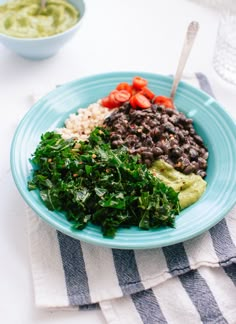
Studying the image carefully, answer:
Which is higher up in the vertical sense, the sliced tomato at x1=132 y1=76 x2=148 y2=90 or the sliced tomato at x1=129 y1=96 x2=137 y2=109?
the sliced tomato at x1=132 y1=76 x2=148 y2=90

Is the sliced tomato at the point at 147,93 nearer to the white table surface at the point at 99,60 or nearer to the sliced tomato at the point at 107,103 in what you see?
the sliced tomato at the point at 107,103

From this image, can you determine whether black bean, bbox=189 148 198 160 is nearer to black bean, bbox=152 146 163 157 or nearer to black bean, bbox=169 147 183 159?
black bean, bbox=169 147 183 159

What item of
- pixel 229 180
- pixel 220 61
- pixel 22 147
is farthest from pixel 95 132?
pixel 220 61

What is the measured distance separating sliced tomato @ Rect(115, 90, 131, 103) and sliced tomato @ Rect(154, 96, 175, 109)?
9.2 inches

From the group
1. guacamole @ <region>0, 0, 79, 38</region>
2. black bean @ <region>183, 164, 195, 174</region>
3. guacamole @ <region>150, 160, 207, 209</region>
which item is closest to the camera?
guacamole @ <region>150, 160, 207, 209</region>

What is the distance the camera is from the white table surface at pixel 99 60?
3.07 m

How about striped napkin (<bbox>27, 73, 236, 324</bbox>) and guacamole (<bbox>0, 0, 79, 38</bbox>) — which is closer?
striped napkin (<bbox>27, 73, 236, 324</bbox>)

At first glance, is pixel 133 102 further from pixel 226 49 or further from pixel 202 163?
pixel 226 49

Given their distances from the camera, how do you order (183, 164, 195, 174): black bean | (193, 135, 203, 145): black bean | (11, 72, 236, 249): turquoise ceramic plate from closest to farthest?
1. (11, 72, 236, 249): turquoise ceramic plate
2. (183, 164, 195, 174): black bean
3. (193, 135, 203, 145): black bean

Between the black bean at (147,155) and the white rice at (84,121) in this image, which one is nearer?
the black bean at (147,155)

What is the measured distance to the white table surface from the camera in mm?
3072

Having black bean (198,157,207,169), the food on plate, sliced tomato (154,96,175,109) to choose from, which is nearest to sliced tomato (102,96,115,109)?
the food on plate

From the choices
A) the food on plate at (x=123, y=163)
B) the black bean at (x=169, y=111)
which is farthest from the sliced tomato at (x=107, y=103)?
the black bean at (x=169, y=111)

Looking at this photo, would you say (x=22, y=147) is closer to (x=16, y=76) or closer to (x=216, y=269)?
(x=16, y=76)
